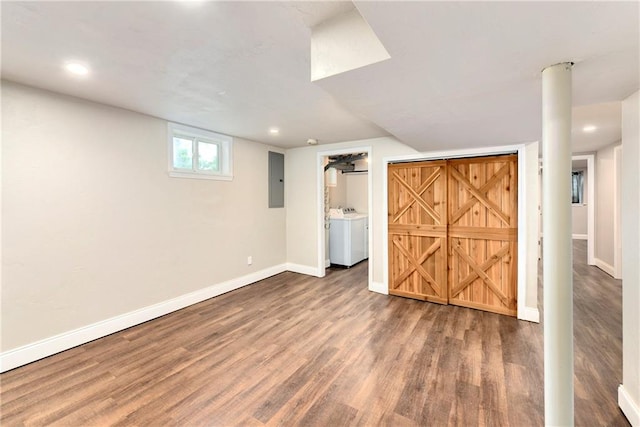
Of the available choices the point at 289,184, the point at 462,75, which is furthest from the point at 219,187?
the point at 462,75

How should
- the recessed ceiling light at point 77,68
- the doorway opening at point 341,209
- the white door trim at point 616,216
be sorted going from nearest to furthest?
the recessed ceiling light at point 77,68
the white door trim at point 616,216
the doorway opening at point 341,209

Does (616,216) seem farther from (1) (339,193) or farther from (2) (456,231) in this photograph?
(1) (339,193)

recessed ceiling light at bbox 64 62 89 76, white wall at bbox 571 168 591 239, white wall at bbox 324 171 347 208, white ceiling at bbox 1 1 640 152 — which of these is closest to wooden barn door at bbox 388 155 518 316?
white ceiling at bbox 1 1 640 152

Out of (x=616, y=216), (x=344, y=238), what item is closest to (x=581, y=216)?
(x=616, y=216)

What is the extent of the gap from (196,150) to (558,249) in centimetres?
393

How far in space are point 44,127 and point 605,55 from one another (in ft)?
13.1

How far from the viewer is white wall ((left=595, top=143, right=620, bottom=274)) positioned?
4820 mm

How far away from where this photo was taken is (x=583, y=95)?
179 cm

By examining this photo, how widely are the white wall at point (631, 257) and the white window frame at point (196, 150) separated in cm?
415

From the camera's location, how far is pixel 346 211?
671 centimetres

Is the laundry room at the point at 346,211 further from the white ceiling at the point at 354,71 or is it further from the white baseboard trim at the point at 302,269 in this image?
the white ceiling at the point at 354,71

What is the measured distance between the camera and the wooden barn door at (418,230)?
12.4 ft

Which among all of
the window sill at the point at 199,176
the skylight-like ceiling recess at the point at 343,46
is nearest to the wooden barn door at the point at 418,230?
the window sill at the point at 199,176

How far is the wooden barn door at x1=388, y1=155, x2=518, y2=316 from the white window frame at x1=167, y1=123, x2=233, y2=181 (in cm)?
246
